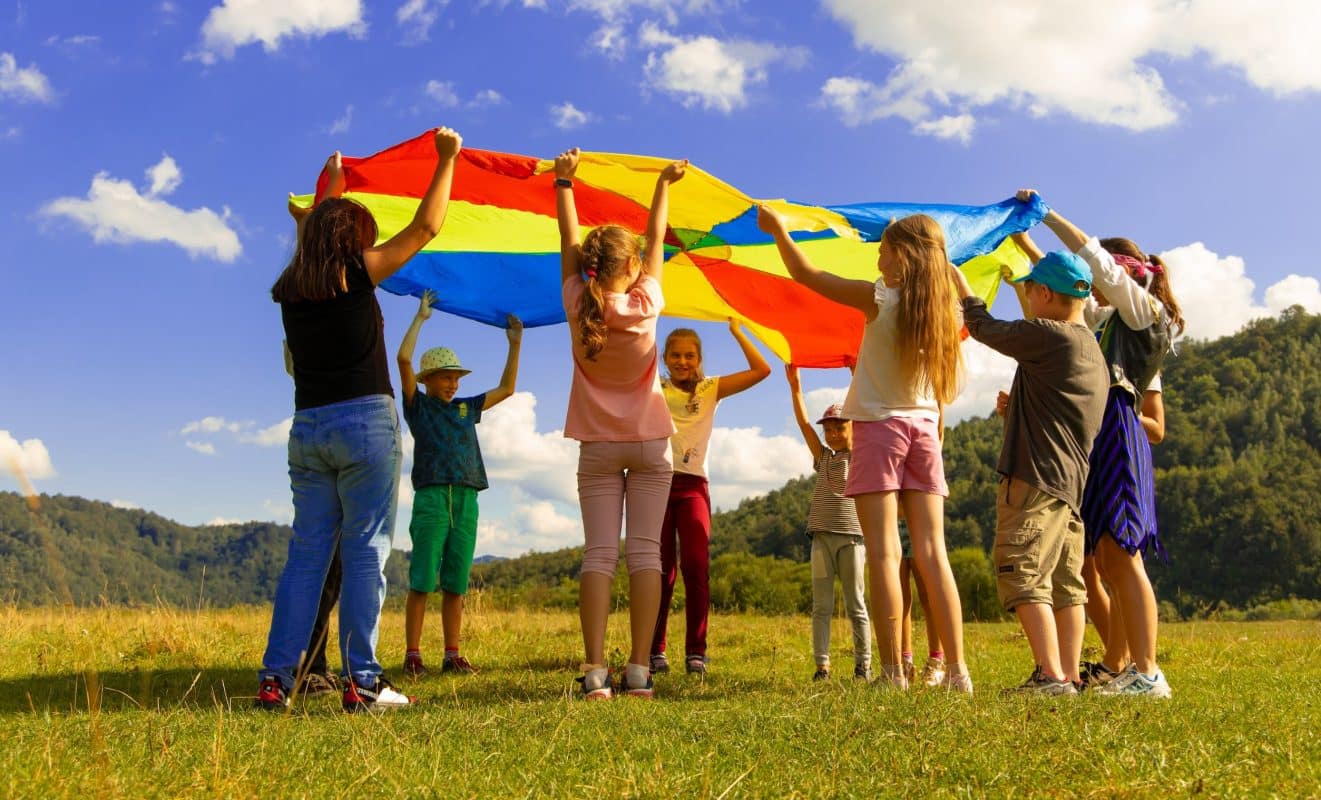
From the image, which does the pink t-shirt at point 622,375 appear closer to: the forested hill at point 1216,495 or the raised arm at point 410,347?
the raised arm at point 410,347

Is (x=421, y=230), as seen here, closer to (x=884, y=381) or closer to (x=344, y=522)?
(x=344, y=522)

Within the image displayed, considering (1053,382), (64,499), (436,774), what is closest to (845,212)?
(1053,382)

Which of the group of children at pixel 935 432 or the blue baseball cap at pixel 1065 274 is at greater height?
the blue baseball cap at pixel 1065 274

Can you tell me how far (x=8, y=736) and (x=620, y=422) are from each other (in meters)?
2.28

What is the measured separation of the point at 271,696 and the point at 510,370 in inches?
97.0

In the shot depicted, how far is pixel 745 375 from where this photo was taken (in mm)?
5688

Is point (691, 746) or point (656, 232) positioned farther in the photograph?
point (656, 232)

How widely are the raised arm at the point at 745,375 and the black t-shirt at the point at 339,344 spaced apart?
233 cm

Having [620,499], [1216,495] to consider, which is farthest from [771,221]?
[1216,495]

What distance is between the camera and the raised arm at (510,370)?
223 inches

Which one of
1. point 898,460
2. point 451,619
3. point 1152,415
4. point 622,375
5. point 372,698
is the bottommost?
point 372,698

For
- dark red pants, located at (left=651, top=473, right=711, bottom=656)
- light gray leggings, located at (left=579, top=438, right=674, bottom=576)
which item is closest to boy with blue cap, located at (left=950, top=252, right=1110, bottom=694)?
light gray leggings, located at (left=579, top=438, right=674, bottom=576)

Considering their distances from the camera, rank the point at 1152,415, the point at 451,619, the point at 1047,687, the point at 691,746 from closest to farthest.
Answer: the point at 691,746 < the point at 1047,687 < the point at 1152,415 < the point at 451,619

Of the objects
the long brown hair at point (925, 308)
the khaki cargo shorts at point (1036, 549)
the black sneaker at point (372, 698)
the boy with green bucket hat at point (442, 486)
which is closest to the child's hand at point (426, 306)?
the boy with green bucket hat at point (442, 486)
